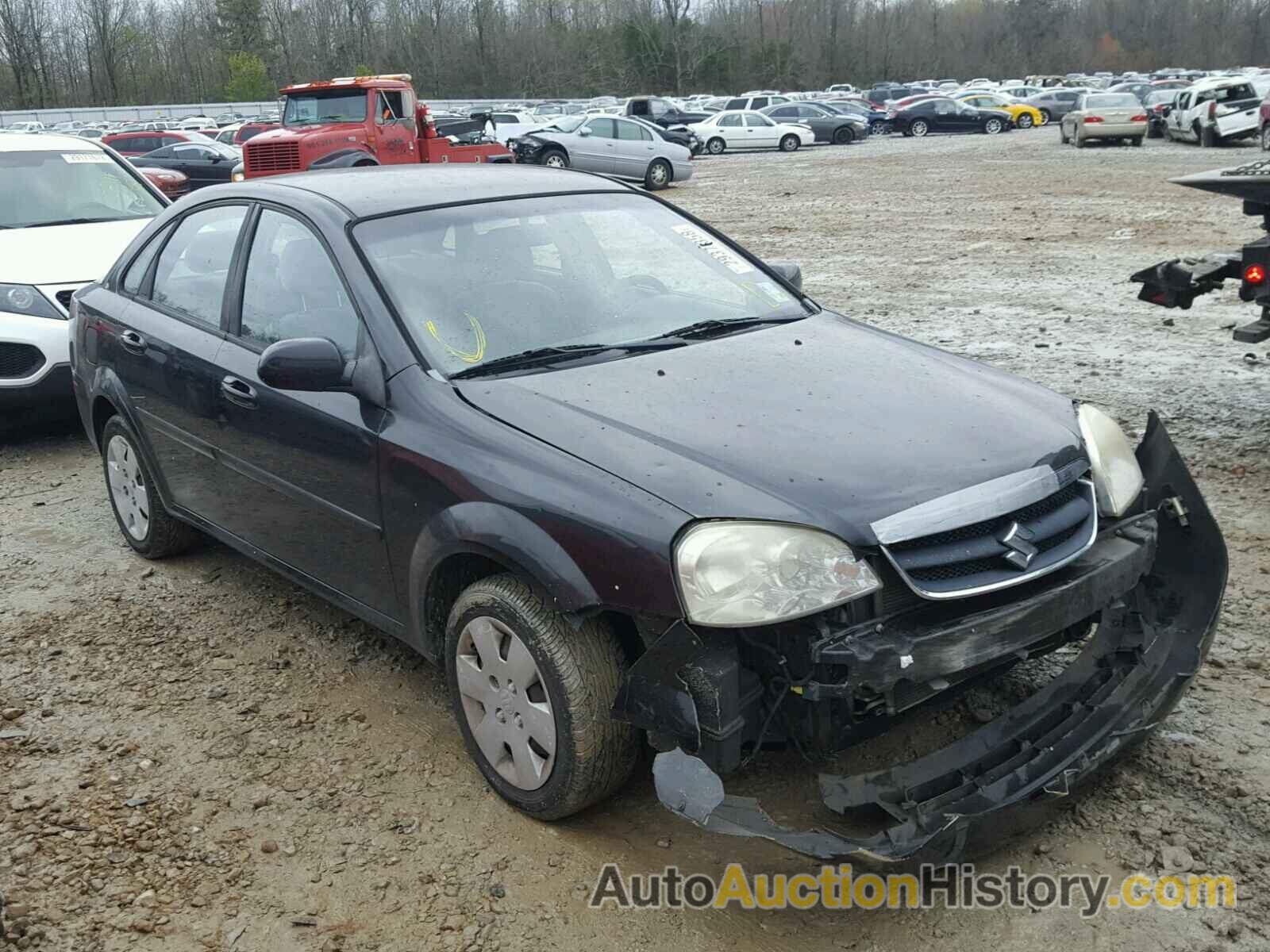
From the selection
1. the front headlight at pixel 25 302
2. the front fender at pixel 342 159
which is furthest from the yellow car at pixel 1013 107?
the front headlight at pixel 25 302

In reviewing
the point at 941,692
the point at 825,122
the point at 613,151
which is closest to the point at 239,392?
the point at 941,692

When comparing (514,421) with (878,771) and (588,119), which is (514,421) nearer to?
(878,771)

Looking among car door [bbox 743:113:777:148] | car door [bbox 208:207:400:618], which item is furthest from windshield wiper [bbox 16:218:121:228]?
car door [bbox 743:113:777:148]

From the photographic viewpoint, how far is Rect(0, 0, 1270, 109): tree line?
7638 centimetres

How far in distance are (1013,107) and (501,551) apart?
47065 millimetres

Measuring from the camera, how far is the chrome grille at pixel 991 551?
2.70 meters

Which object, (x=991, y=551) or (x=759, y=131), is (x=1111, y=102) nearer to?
(x=759, y=131)

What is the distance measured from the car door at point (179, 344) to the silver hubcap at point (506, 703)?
157 centimetres

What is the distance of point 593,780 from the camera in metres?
3.00

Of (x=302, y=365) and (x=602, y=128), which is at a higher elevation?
(x=602, y=128)

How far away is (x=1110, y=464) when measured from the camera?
10.8ft

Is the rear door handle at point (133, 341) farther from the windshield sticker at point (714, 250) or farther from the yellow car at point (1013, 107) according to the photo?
the yellow car at point (1013, 107)

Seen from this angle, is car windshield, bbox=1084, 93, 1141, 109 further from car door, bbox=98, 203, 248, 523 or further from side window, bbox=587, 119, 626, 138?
car door, bbox=98, 203, 248, 523

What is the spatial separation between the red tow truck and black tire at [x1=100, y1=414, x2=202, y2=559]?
45.2 feet
